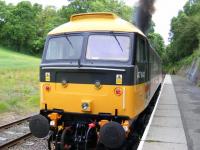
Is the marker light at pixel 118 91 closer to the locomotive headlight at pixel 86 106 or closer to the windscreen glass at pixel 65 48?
the locomotive headlight at pixel 86 106

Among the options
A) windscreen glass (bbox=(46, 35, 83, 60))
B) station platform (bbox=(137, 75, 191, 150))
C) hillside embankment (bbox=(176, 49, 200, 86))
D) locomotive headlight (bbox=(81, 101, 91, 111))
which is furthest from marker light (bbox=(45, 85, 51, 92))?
hillside embankment (bbox=(176, 49, 200, 86))

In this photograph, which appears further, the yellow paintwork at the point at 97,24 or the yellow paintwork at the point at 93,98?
the yellow paintwork at the point at 97,24

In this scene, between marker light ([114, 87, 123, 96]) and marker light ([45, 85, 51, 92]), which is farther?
marker light ([45, 85, 51, 92])

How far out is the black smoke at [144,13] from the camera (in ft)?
60.7

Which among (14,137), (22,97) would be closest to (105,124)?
(14,137)

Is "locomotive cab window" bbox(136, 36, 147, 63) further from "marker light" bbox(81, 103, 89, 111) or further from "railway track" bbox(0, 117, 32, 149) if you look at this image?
"railway track" bbox(0, 117, 32, 149)

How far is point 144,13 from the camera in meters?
18.6

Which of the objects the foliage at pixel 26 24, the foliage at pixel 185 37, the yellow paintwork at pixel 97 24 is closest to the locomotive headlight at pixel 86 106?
the yellow paintwork at pixel 97 24

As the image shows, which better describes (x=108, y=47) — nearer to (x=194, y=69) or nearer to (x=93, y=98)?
A: (x=93, y=98)

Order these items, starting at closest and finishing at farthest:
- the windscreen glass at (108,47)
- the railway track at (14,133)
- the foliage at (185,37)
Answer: the windscreen glass at (108,47), the railway track at (14,133), the foliage at (185,37)

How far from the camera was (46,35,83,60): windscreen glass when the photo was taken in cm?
877

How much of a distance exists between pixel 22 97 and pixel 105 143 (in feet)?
39.1

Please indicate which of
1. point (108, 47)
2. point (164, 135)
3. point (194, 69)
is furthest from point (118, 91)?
point (194, 69)

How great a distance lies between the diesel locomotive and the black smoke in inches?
375
